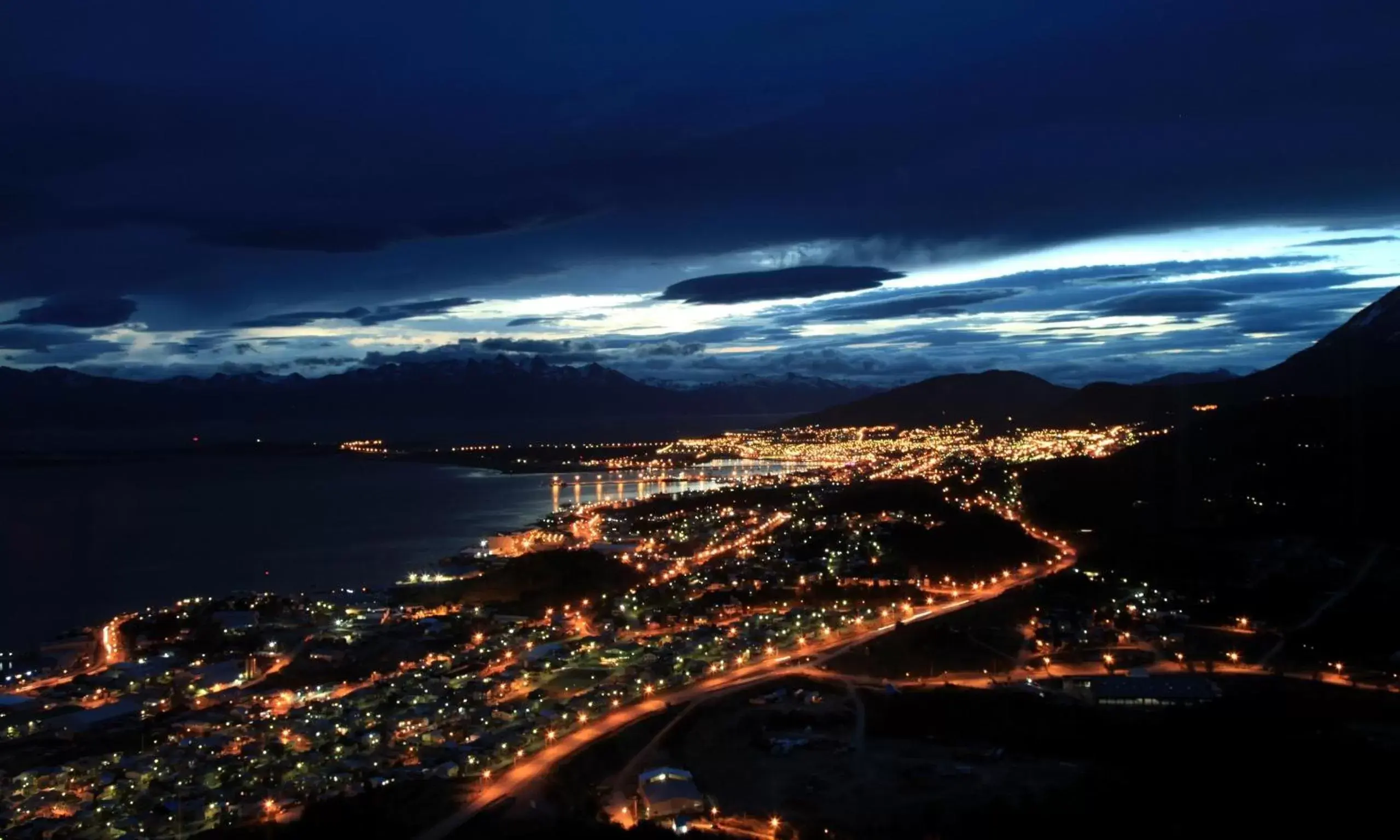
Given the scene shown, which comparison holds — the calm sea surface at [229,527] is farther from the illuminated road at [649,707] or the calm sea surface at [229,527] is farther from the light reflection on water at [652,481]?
the illuminated road at [649,707]

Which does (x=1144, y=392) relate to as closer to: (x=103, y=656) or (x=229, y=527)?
(x=229, y=527)

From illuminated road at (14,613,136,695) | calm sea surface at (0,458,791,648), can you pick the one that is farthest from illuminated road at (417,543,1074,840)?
calm sea surface at (0,458,791,648)

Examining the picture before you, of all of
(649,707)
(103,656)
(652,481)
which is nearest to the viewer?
(649,707)

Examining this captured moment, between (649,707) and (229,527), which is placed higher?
(229,527)

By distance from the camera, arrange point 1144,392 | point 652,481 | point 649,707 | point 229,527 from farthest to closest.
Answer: point 1144,392 → point 652,481 → point 229,527 → point 649,707

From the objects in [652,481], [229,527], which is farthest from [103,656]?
[652,481]

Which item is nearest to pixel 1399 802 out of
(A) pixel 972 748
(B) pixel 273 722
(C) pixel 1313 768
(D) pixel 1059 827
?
(C) pixel 1313 768

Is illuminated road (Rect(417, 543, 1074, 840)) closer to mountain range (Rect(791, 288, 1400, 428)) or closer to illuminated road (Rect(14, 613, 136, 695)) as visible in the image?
illuminated road (Rect(14, 613, 136, 695))
